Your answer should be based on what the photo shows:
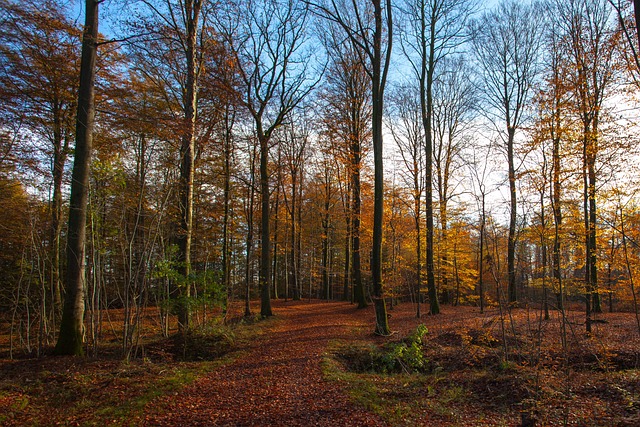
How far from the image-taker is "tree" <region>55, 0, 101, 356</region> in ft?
20.7

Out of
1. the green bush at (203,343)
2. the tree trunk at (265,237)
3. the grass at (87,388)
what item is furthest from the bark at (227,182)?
the grass at (87,388)

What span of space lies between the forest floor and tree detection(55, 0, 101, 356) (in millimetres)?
467

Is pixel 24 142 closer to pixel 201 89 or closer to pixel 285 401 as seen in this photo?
pixel 201 89

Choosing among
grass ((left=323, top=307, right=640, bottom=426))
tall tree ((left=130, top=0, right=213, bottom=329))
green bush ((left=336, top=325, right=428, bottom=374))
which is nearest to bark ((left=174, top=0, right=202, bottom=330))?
tall tree ((left=130, top=0, right=213, bottom=329))

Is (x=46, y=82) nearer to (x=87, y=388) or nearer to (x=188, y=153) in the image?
(x=188, y=153)

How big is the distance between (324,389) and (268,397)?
883mm

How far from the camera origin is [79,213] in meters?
6.52

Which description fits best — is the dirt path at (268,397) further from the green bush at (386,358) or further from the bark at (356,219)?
the bark at (356,219)

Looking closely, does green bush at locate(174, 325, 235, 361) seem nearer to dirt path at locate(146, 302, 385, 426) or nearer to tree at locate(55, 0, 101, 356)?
dirt path at locate(146, 302, 385, 426)

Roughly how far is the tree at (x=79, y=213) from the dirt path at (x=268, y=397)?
284 cm

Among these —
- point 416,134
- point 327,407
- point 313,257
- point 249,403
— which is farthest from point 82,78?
point 313,257

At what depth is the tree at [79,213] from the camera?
249 inches

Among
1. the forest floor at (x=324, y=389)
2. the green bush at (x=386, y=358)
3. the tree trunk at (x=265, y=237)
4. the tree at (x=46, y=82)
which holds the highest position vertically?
the tree at (x=46, y=82)

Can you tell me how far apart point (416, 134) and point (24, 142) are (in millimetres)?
17433
